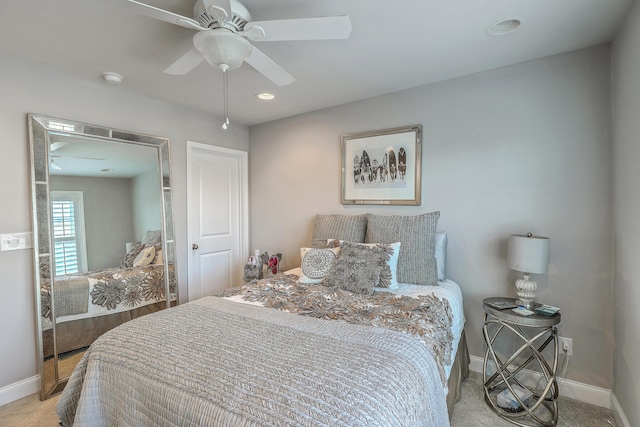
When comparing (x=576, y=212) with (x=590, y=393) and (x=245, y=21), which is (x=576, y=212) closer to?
(x=590, y=393)

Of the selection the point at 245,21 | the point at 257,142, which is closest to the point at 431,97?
the point at 245,21

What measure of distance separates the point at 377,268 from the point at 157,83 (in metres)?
2.32

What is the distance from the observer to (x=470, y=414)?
1925mm

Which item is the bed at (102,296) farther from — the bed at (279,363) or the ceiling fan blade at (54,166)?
the bed at (279,363)

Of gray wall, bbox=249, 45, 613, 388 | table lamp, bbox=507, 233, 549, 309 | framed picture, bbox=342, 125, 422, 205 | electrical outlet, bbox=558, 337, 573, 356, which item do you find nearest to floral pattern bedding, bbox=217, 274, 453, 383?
table lamp, bbox=507, 233, 549, 309

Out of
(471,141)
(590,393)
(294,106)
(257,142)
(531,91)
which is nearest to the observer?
(590,393)

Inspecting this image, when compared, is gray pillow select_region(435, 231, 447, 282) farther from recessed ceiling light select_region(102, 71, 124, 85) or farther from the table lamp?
recessed ceiling light select_region(102, 71, 124, 85)

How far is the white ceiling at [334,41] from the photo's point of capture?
5.09 ft

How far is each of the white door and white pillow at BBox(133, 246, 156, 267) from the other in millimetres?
415

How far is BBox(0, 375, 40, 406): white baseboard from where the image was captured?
207 centimetres

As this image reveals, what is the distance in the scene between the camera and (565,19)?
5.50 feet

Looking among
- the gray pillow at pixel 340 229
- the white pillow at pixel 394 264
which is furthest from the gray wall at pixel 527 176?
the white pillow at pixel 394 264

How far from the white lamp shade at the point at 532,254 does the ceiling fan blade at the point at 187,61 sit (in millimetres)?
2251

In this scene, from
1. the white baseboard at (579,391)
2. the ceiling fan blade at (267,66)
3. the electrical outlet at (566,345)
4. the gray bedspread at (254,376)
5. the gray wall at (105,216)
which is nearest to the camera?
the gray bedspread at (254,376)
